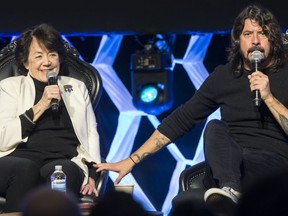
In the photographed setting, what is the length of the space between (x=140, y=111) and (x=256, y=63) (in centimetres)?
182

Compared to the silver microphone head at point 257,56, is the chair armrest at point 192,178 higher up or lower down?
lower down

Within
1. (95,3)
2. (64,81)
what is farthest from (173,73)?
(64,81)

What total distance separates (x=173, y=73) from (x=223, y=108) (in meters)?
1.43

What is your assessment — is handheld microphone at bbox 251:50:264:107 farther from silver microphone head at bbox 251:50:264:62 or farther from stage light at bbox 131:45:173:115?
stage light at bbox 131:45:173:115

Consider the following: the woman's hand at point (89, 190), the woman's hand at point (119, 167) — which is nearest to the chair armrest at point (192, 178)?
the woman's hand at point (119, 167)

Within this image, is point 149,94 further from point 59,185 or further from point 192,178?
point 59,185

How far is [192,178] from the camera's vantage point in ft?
11.7

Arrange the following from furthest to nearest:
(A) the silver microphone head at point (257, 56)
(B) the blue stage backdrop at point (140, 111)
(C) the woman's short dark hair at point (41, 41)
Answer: (B) the blue stage backdrop at point (140, 111), (C) the woman's short dark hair at point (41, 41), (A) the silver microphone head at point (257, 56)

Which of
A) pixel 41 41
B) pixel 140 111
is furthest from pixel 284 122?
pixel 140 111

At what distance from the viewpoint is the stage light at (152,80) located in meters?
4.84

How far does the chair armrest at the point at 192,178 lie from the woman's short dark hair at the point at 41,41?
39.9 inches

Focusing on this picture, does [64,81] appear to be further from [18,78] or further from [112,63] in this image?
[112,63]

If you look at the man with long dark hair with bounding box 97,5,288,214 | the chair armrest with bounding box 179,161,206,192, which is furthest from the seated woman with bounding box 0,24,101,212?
the chair armrest with bounding box 179,161,206,192

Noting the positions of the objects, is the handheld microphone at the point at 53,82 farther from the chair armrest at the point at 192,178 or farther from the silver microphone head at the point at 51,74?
the chair armrest at the point at 192,178
